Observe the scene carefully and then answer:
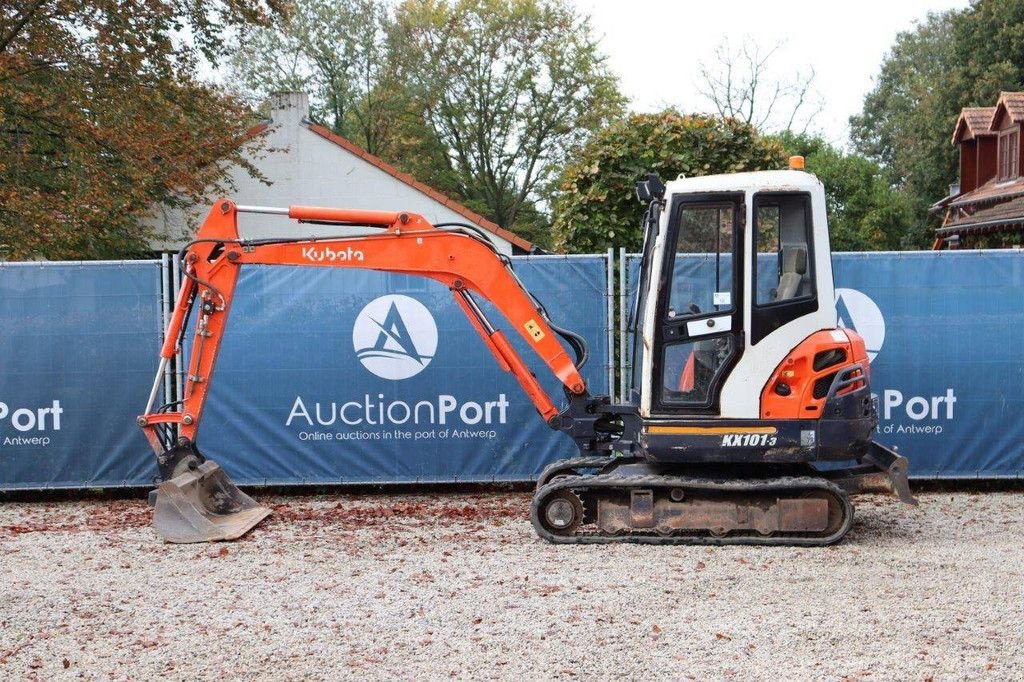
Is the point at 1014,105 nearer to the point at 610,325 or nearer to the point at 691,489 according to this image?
the point at 610,325

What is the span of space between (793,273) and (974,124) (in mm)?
26601

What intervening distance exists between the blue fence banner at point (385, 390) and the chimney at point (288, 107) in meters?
19.7

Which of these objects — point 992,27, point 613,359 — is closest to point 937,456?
point 613,359

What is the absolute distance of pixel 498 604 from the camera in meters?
7.05

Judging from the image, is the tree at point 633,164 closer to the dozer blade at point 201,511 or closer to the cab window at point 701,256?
the cab window at point 701,256

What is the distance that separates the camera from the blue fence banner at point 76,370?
10984 millimetres

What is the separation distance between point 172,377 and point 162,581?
12.3 ft

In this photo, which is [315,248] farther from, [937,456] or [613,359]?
[937,456]

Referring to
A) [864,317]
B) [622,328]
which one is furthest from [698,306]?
[864,317]

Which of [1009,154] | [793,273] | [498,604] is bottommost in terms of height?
[498,604]

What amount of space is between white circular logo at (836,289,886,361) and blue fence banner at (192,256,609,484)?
2209mm

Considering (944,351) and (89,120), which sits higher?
(89,120)

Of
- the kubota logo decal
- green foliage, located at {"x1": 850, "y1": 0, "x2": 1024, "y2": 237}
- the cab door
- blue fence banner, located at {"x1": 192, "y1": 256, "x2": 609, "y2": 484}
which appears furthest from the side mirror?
green foliage, located at {"x1": 850, "y1": 0, "x2": 1024, "y2": 237}

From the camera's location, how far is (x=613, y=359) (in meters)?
11.1
